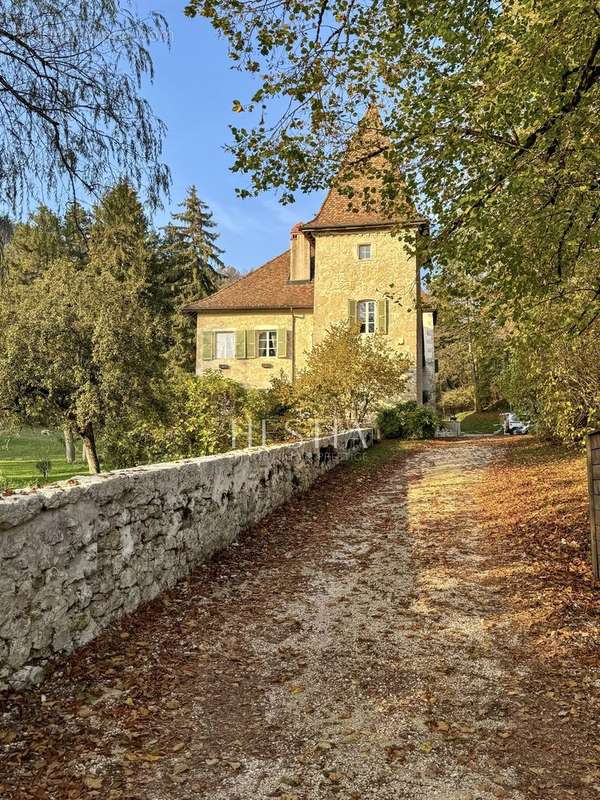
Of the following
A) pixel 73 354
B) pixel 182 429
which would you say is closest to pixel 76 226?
pixel 73 354

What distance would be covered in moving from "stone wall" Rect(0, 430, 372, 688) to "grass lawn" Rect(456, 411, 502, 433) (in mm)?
32136

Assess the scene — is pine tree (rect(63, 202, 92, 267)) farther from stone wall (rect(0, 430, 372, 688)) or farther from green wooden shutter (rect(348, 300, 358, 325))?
green wooden shutter (rect(348, 300, 358, 325))

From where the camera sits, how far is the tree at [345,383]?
1847 cm

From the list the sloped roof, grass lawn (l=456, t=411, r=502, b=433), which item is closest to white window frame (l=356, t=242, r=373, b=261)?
the sloped roof

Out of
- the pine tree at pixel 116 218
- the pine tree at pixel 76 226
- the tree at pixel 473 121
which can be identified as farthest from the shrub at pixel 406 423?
the pine tree at pixel 76 226

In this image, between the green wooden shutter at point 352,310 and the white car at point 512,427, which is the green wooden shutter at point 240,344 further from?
the white car at point 512,427

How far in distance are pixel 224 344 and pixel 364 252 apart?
299 inches

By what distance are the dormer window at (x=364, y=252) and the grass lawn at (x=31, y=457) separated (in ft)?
45.5

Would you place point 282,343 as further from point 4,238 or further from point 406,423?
point 4,238

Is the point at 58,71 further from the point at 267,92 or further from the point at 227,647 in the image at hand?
the point at 227,647

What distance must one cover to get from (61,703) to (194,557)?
8.00ft

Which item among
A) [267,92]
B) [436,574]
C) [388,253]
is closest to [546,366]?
[436,574]

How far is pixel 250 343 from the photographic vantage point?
25922 mm

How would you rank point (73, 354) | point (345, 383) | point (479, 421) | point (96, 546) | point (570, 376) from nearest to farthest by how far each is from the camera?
A: point (96, 546) < point (570, 376) < point (73, 354) < point (345, 383) < point (479, 421)
